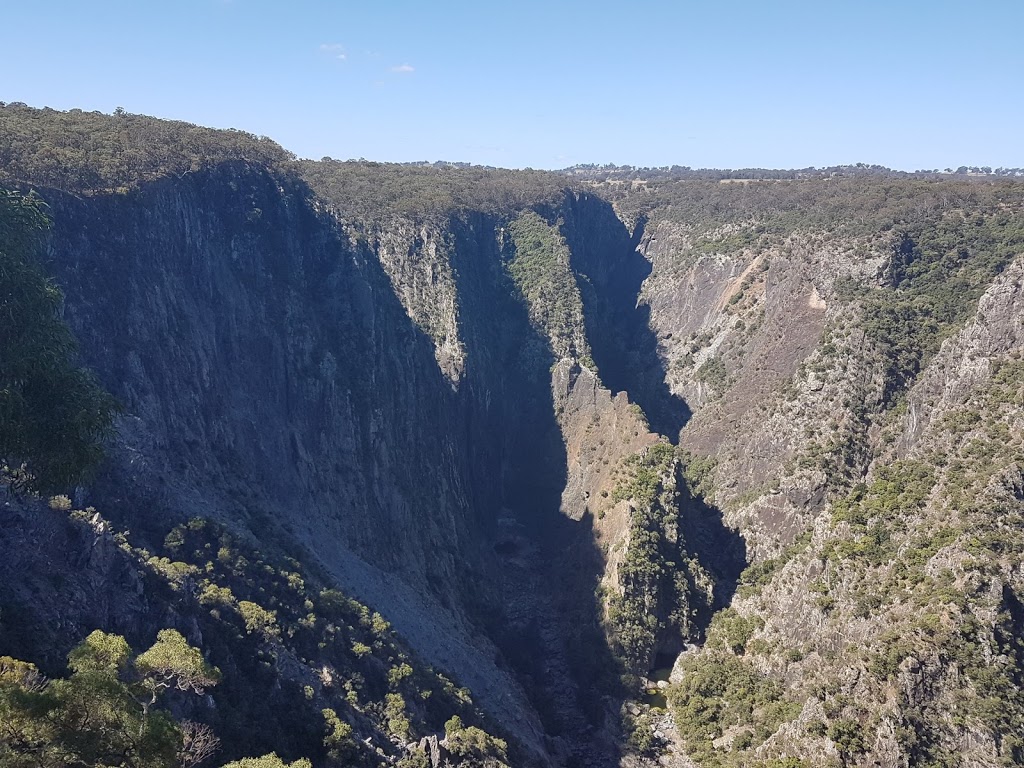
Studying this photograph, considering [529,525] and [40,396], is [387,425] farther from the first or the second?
[40,396]

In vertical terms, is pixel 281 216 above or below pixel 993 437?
above

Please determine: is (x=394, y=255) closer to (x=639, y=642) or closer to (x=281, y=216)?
(x=281, y=216)

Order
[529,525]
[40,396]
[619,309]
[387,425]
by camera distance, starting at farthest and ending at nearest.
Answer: [619,309], [529,525], [387,425], [40,396]

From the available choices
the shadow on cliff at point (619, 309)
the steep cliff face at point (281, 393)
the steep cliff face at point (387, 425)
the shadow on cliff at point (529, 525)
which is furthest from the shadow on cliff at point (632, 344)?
the steep cliff face at point (281, 393)

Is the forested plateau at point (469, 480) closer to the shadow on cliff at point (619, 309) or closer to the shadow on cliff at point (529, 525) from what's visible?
the shadow on cliff at point (529, 525)

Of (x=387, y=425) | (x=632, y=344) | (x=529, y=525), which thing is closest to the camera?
(x=387, y=425)

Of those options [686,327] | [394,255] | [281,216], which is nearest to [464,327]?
[394,255]

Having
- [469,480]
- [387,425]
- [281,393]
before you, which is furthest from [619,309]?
[281,393]
